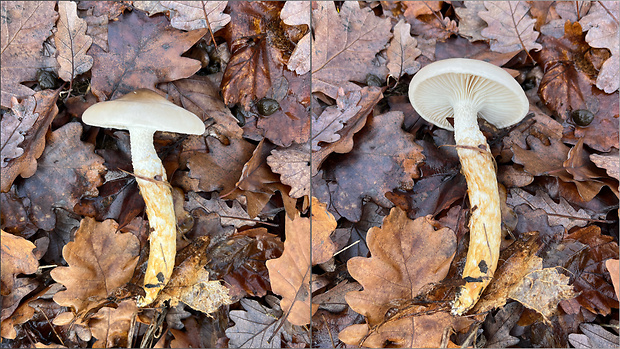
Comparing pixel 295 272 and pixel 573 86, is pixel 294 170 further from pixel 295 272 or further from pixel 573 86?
pixel 573 86

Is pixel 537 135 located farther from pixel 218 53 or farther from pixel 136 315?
pixel 136 315

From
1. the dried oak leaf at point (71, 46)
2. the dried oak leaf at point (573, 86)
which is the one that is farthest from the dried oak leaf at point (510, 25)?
the dried oak leaf at point (71, 46)

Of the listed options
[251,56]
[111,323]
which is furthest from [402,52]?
[111,323]

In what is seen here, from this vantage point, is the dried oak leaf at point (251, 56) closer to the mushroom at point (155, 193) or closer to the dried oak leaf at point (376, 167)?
the mushroom at point (155, 193)

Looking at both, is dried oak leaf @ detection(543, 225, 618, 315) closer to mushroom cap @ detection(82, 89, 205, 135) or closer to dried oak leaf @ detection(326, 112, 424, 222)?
dried oak leaf @ detection(326, 112, 424, 222)

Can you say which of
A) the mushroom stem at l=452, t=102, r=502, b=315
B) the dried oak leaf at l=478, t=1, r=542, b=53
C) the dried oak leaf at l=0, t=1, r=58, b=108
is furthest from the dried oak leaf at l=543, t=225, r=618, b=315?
the dried oak leaf at l=0, t=1, r=58, b=108
